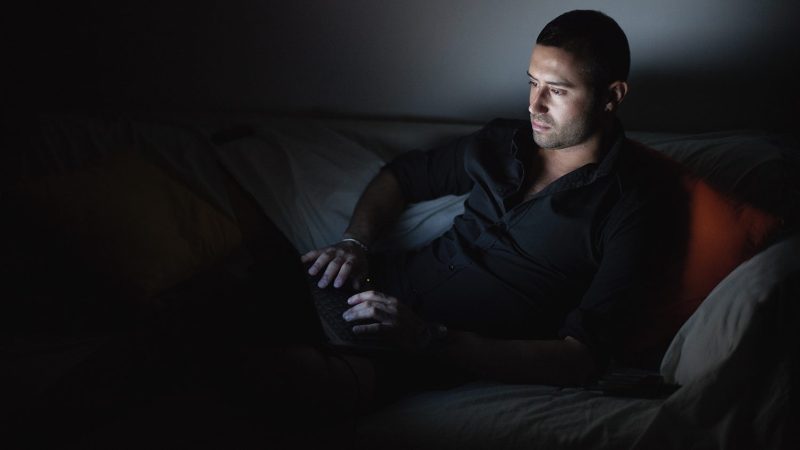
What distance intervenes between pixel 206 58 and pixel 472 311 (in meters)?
1.29

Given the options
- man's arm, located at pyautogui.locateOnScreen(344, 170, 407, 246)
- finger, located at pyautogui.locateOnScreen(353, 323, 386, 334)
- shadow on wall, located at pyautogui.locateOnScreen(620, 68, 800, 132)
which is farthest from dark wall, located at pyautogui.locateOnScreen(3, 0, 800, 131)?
finger, located at pyautogui.locateOnScreen(353, 323, 386, 334)

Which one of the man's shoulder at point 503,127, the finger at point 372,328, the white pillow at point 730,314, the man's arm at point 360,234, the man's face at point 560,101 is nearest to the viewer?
the white pillow at point 730,314

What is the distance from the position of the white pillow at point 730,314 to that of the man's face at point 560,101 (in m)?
0.45

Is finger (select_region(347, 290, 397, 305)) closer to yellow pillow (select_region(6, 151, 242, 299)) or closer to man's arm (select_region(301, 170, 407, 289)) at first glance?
man's arm (select_region(301, 170, 407, 289))

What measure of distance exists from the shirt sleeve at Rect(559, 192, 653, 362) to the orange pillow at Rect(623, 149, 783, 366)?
41 millimetres

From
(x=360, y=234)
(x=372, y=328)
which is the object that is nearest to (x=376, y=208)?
(x=360, y=234)

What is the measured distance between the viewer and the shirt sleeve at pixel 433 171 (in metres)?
1.60

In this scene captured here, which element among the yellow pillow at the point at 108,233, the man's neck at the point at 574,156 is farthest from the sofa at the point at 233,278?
the man's neck at the point at 574,156

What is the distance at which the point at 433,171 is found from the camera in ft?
5.34

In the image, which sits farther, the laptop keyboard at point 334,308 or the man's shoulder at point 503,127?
the man's shoulder at point 503,127

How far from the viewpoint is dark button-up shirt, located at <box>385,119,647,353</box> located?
123cm

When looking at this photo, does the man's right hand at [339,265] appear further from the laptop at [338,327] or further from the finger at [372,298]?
the finger at [372,298]

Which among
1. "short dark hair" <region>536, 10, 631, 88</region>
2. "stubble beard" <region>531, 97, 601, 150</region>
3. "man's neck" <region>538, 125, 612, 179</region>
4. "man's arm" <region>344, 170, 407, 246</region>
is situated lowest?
"man's arm" <region>344, 170, 407, 246</region>

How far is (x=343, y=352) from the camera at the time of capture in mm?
1194
